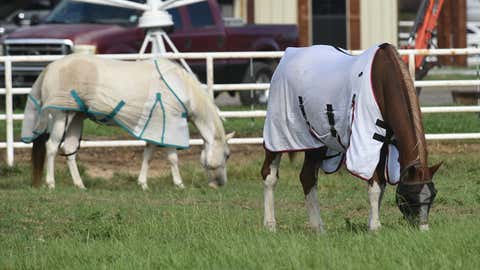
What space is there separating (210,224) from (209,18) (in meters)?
13.1

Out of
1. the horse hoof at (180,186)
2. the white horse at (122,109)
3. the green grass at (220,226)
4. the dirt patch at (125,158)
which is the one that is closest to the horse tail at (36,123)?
the white horse at (122,109)

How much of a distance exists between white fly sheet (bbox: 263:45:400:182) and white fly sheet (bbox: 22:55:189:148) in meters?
3.91

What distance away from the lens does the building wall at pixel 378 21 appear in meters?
33.3

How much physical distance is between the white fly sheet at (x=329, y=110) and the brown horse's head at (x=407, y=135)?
0.29 ft

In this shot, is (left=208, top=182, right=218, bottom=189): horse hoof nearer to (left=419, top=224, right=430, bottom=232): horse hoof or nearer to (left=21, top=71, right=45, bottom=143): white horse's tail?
(left=21, top=71, right=45, bottom=143): white horse's tail

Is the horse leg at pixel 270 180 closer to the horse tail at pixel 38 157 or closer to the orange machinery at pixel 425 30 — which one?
the horse tail at pixel 38 157

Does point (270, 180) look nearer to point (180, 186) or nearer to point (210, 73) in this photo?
point (180, 186)

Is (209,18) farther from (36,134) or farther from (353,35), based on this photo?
(353,35)

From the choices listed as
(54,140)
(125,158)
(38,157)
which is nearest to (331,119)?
(54,140)

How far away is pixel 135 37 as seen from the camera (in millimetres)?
20641

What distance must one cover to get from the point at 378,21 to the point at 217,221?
79.4ft

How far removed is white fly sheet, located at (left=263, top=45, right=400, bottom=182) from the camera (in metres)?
9.23

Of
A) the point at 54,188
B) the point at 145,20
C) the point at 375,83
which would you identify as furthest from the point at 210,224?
the point at 145,20

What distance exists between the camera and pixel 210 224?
9727mm
